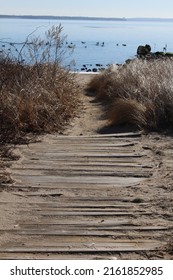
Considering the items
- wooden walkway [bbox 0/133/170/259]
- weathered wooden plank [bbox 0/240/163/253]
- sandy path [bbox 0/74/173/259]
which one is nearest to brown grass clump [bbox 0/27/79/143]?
sandy path [bbox 0/74/173/259]

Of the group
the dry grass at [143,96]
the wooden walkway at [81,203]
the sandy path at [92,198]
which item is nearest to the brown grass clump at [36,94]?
the sandy path at [92,198]

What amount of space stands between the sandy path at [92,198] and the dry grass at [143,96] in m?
0.93

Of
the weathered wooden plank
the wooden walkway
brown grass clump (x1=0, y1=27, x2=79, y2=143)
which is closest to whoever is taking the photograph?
the weathered wooden plank

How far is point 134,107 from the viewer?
10289mm

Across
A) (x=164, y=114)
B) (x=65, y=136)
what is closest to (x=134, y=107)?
(x=164, y=114)

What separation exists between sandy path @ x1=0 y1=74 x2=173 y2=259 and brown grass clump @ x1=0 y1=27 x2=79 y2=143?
624mm

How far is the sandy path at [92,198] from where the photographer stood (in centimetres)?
473

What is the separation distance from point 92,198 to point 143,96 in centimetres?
523

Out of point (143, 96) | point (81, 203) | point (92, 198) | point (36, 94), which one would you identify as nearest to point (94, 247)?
point (81, 203)

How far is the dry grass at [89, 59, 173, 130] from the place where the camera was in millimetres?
9734

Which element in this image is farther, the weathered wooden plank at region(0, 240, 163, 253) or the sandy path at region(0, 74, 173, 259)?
the sandy path at region(0, 74, 173, 259)

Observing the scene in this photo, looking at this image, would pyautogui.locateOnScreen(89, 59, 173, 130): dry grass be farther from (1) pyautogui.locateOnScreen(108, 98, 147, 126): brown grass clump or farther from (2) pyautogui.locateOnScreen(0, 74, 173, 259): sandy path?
(2) pyautogui.locateOnScreen(0, 74, 173, 259): sandy path

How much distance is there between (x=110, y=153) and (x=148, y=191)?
186 centimetres

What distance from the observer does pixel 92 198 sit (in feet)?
19.3
